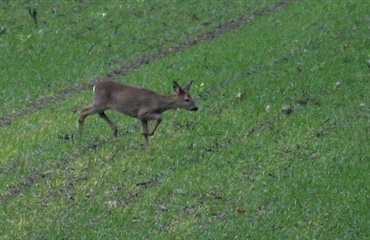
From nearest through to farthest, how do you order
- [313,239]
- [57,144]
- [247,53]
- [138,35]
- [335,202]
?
[313,239]
[335,202]
[57,144]
[247,53]
[138,35]

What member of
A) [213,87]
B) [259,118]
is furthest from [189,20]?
[259,118]

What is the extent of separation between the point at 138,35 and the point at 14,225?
35.5 feet

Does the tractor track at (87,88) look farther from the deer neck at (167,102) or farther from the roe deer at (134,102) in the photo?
the deer neck at (167,102)

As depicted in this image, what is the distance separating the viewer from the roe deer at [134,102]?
17469 mm

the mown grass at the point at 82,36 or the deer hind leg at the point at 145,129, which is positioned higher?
the deer hind leg at the point at 145,129

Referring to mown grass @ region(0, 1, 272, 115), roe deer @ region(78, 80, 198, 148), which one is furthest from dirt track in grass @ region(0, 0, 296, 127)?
roe deer @ region(78, 80, 198, 148)

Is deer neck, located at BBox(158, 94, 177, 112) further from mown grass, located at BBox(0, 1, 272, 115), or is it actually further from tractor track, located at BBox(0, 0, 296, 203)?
mown grass, located at BBox(0, 1, 272, 115)

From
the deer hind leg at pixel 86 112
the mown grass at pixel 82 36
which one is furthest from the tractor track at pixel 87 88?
the deer hind leg at pixel 86 112

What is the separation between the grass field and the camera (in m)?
14.2

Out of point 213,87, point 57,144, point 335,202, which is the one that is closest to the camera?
point 335,202

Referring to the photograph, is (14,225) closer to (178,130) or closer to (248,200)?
(248,200)

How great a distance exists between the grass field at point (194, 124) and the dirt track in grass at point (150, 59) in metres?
0.04

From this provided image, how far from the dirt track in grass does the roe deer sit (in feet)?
6.75

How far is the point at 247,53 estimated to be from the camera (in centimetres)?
2233
